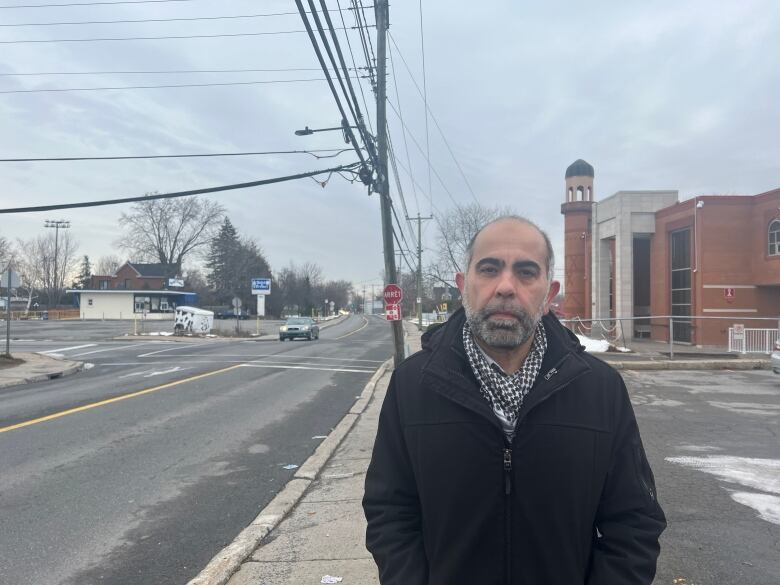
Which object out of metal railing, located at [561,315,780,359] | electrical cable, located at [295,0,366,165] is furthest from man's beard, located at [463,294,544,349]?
metal railing, located at [561,315,780,359]

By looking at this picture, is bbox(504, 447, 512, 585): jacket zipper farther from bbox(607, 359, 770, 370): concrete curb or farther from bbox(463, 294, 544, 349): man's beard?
bbox(607, 359, 770, 370): concrete curb

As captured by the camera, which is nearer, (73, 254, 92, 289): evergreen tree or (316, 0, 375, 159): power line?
(316, 0, 375, 159): power line

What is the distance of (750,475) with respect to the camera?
6.73m

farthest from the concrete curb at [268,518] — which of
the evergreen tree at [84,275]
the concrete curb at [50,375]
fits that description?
the evergreen tree at [84,275]

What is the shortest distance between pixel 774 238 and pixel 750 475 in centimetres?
2202

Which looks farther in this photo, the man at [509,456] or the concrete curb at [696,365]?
the concrete curb at [696,365]

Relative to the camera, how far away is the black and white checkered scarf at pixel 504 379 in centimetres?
209

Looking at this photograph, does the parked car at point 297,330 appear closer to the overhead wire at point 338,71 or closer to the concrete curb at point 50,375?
the concrete curb at point 50,375

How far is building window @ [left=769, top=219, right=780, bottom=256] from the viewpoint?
24.9 meters

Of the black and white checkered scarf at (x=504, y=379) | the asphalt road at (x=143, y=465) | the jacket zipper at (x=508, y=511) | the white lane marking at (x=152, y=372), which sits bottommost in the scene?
the white lane marking at (x=152, y=372)

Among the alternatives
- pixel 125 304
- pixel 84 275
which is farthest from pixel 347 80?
pixel 84 275

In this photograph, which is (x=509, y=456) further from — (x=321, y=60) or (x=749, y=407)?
(x=749, y=407)

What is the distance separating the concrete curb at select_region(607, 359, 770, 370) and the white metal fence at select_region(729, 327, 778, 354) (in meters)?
2.73

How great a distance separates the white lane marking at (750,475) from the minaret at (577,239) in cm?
3140
